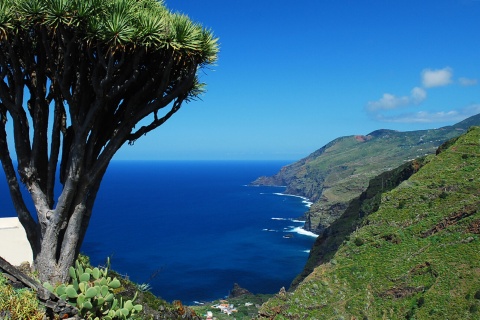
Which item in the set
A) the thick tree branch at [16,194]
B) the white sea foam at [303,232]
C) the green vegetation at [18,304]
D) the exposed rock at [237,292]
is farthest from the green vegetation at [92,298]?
the white sea foam at [303,232]

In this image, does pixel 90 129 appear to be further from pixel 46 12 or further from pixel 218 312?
pixel 218 312

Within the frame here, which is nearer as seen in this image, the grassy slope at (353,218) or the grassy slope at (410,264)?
the grassy slope at (410,264)

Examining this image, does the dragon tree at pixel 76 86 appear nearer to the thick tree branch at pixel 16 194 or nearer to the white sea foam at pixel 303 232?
the thick tree branch at pixel 16 194

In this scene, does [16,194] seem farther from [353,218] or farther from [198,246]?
[198,246]

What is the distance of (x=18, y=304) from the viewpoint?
559 centimetres

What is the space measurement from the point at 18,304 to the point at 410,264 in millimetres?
52137

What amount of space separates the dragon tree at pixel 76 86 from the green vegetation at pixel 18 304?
2466 millimetres

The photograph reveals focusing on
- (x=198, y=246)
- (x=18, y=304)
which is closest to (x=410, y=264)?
(x=18, y=304)

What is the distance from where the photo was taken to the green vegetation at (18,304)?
5.51 metres

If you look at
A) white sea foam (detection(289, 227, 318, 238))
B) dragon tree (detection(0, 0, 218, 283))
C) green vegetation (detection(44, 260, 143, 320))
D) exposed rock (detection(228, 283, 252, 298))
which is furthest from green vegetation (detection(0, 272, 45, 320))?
white sea foam (detection(289, 227, 318, 238))

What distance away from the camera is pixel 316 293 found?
50719 millimetres

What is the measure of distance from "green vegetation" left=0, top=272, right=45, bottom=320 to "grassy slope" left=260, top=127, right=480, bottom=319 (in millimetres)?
41227

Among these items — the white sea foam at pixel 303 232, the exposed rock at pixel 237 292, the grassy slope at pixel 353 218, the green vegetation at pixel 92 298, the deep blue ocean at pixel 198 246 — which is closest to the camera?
the green vegetation at pixel 92 298

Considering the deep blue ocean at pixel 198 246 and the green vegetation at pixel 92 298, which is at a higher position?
the green vegetation at pixel 92 298
